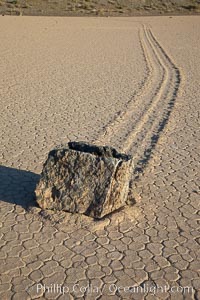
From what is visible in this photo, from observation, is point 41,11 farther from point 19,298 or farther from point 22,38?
point 19,298

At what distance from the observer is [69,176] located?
596cm

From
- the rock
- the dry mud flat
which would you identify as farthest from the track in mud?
the rock

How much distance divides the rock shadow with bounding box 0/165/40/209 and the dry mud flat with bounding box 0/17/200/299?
0.05ft

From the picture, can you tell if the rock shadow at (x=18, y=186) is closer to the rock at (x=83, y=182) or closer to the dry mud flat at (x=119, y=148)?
the dry mud flat at (x=119, y=148)

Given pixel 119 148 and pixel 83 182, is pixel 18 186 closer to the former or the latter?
pixel 83 182

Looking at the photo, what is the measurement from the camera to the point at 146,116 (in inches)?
427

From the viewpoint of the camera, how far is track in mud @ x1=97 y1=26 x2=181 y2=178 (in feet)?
28.9

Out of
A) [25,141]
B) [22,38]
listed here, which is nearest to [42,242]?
[25,141]

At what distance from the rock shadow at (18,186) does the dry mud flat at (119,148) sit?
1 cm

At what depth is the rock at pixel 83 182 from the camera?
5840 mm

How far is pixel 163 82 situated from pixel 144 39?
12.7m

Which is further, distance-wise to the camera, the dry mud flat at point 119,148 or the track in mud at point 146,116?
the track in mud at point 146,116

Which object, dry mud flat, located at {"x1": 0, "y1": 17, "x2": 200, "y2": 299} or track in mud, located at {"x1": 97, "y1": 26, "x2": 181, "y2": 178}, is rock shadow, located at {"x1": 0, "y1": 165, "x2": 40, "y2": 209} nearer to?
dry mud flat, located at {"x1": 0, "y1": 17, "x2": 200, "y2": 299}

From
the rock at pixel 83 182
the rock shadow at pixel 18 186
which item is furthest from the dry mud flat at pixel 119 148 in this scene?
the rock at pixel 83 182
